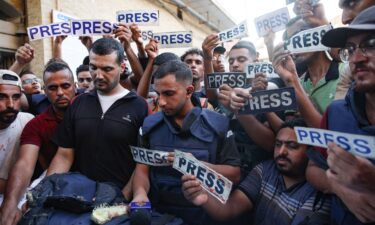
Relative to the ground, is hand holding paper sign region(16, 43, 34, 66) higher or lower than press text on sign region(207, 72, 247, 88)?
higher

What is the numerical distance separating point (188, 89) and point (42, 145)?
4.30 ft

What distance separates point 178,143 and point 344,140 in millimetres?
1111

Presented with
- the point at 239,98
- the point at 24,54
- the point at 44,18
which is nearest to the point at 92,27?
the point at 24,54

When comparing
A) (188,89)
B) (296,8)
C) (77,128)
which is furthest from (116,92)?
(296,8)

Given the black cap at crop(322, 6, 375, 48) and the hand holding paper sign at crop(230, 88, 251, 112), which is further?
the hand holding paper sign at crop(230, 88, 251, 112)

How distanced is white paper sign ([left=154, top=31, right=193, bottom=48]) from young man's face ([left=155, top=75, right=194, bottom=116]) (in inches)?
42.6

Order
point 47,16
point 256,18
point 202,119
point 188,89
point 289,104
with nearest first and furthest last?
1. point 289,104
2. point 202,119
3. point 188,89
4. point 256,18
5. point 47,16

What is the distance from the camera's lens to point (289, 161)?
2094 mm

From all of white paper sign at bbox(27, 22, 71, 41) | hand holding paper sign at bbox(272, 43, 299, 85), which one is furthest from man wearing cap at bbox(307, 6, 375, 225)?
white paper sign at bbox(27, 22, 71, 41)

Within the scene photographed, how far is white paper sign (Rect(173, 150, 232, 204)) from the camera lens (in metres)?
1.76

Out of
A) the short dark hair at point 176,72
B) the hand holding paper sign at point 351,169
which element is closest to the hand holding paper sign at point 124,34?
the short dark hair at point 176,72

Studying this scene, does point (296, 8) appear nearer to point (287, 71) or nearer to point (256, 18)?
point (256, 18)

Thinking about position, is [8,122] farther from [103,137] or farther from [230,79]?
[230,79]

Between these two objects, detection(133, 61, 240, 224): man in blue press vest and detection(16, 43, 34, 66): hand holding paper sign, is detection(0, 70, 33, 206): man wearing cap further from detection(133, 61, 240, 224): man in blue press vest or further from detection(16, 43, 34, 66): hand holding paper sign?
detection(133, 61, 240, 224): man in blue press vest
